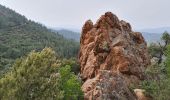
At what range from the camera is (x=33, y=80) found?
128 feet

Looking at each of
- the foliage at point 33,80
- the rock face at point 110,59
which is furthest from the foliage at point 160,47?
the foliage at point 33,80

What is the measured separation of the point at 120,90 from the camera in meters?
53.7

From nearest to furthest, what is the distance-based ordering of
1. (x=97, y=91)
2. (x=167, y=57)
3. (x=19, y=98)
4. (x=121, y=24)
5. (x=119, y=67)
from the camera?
(x=19, y=98)
(x=97, y=91)
(x=119, y=67)
(x=167, y=57)
(x=121, y=24)

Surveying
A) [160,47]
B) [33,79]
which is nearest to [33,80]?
[33,79]

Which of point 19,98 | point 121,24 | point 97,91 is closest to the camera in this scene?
point 19,98

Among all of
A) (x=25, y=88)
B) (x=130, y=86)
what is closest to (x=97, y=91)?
(x=130, y=86)

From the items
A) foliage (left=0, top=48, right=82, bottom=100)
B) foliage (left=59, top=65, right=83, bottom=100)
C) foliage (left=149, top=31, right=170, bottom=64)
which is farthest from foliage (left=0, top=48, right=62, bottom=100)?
foliage (left=149, top=31, right=170, bottom=64)

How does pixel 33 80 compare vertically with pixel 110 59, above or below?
above

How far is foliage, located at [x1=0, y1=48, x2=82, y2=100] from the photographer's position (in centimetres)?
3838

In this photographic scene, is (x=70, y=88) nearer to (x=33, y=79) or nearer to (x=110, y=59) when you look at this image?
(x=110, y=59)

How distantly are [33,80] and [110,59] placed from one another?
90.3 feet

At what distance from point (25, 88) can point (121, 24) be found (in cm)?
3920

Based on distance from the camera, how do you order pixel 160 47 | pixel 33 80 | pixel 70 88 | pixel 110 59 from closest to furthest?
pixel 33 80, pixel 70 88, pixel 110 59, pixel 160 47

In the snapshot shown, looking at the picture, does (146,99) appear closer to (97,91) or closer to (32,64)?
(97,91)
